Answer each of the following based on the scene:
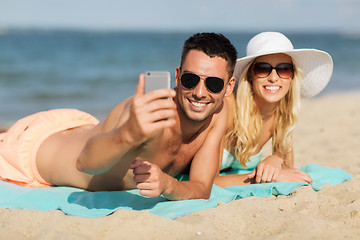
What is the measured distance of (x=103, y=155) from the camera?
240cm

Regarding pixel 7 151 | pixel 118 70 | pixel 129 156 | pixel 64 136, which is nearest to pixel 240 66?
pixel 129 156

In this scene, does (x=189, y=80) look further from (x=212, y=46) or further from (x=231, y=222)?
(x=231, y=222)

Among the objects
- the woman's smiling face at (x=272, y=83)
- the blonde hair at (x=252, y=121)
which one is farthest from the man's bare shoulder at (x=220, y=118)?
the woman's smiling face at (x=272, y=83)

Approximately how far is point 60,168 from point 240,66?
197 centimetres

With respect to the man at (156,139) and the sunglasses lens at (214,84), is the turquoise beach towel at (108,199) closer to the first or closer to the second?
the man at (156,139)

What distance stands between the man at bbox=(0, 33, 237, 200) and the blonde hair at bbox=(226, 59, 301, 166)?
381mm

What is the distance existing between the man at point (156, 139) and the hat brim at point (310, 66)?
627 mm

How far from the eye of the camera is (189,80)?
9.58 ft

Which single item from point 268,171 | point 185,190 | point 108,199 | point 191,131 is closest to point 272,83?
point 268,171

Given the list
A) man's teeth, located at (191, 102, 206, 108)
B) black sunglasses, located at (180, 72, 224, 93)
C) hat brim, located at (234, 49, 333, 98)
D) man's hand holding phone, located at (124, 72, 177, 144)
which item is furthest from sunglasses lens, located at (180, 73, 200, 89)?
hat brim, located at (234, 49, 333, 98)

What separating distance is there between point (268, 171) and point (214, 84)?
132 centimetres

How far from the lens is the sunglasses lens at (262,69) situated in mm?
3814

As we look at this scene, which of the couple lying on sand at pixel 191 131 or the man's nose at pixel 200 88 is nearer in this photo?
the couple lying on sand at pixel 191 131

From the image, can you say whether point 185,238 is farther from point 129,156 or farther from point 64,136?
Answer: point 64,136
